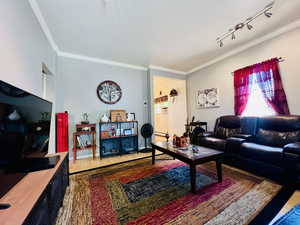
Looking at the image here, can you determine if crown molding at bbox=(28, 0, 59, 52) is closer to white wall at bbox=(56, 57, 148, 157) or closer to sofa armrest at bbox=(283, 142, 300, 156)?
white wall at bbox=(56, 57, 148, 157)

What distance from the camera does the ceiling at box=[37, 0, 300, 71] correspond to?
6.45 ft

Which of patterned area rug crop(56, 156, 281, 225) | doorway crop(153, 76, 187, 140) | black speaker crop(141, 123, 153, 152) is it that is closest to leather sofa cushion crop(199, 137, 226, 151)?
patterned area rug crop(56, 156, 281, 225)

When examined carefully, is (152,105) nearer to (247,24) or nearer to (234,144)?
(234,144)

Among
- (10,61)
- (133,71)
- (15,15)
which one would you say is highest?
(133,71)

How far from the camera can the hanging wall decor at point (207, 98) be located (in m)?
3.95


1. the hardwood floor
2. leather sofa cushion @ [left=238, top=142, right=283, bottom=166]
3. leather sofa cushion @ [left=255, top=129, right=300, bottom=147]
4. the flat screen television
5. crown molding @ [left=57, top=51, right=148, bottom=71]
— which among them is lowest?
the hardwood floor

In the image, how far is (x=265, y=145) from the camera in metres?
2.51

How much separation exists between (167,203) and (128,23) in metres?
2.86

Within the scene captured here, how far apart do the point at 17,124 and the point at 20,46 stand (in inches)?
44.9

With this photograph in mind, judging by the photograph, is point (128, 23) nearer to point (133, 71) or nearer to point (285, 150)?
point (133, 71)

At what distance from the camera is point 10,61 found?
134cm

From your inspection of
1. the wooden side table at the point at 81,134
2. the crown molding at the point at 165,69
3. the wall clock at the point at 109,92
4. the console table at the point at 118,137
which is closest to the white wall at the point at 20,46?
the wooden side table at the point at 81,134

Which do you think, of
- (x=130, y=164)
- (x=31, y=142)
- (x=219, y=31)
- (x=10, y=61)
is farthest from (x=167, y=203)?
(x=219, y=31)

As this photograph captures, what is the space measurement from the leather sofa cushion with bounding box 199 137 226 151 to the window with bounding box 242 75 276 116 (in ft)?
3.82
